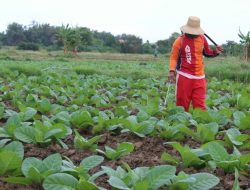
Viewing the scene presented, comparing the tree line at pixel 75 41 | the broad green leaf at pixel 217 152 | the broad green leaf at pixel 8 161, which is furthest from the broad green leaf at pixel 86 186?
the tree line at pixel 75 41

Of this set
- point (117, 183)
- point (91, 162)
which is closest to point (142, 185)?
point (117, 183)

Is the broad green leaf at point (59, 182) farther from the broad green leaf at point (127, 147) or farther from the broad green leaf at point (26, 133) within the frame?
the broad green leaf at point (26, 133)

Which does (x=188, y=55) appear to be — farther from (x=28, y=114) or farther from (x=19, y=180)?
(x=19, y=180)

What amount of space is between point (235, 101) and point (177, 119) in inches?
105

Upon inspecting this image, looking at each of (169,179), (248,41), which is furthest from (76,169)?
(248,41)

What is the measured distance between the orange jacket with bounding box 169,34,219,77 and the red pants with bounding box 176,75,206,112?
11cm

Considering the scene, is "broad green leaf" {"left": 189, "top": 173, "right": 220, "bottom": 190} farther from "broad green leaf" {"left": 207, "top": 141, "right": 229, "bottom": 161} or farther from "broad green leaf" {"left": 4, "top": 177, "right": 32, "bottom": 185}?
"broad green leaf" {"left": 4, "top": 177, "right": 32, "bottom": 185}

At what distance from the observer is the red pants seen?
5.62 metres

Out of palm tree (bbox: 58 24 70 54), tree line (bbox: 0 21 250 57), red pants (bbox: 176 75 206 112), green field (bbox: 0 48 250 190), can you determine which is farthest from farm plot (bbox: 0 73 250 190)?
palm tree (bbox: 58 24 70 54)

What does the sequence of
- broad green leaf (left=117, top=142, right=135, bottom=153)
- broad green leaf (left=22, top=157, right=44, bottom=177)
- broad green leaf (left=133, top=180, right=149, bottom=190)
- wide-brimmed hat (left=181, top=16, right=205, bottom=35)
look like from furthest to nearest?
1. wide-brimmed hat (left=181, top=16, right=205, bottom=35)
2. broad green leaf (left=117, top=142, right=135, bottom=153)
3. broad green leaf (left=22, top=157, right=44, bottom=177)
4. broad green leaf (left=133, top=180, right=149, bottom=190)

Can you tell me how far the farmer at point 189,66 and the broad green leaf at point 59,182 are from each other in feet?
11.9

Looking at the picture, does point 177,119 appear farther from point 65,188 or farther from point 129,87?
point 129,87

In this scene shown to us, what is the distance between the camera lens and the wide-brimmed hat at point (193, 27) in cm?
557

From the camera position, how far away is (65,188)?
210 centimetres
